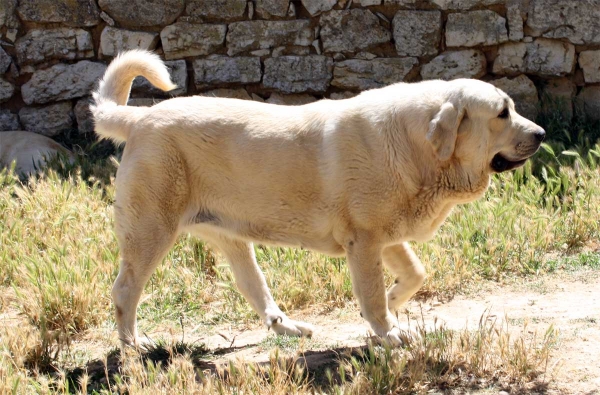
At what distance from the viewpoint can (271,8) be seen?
29.0 feet

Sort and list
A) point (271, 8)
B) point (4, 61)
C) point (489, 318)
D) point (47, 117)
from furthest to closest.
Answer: point (47, 117) → point (4, 61) → point (271, 8) → point (489, 318)

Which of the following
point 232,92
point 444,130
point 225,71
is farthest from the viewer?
point 232,92

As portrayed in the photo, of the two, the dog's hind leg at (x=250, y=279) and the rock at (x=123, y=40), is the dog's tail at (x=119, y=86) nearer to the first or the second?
the dog's hind leg at (x=250, y=279)

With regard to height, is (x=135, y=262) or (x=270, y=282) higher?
(x=135, y=262)

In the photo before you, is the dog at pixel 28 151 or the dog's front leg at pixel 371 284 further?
the dog at pixel 28 151

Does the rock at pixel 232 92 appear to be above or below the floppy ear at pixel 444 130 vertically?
below

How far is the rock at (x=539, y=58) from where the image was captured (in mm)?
8461

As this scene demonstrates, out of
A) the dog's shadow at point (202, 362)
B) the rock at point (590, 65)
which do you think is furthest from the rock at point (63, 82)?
the rock at point (590, 65)

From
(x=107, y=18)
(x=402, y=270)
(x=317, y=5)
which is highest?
(x=317, y=5)

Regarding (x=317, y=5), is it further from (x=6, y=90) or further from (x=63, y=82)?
(x=6, y=90)

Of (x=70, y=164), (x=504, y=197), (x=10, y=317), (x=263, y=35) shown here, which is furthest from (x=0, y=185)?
(x=504, y=197)

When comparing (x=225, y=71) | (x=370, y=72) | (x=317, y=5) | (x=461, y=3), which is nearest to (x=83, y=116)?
(x=225, y=71)

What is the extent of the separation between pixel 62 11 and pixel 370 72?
3.48m

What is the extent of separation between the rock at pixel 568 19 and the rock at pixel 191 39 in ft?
10.7
